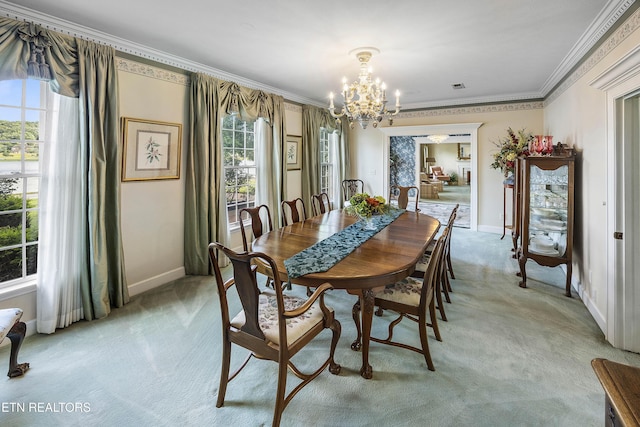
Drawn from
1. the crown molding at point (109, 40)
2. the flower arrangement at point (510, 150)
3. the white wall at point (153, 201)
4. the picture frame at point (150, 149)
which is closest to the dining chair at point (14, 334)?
the white wall at point (153, 201)

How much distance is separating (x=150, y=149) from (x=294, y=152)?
252cm

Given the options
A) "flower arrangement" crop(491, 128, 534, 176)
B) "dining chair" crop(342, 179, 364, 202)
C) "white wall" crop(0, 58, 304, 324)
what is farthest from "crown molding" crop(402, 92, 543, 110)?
"white wall" crop(0, 58, 304, 324)

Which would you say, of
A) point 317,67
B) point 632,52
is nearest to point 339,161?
point 317,67

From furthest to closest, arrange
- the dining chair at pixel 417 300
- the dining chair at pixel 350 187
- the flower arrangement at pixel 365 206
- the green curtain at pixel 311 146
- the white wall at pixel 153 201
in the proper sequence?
1. the dining chair at pixel 350 187
2. the green curtain at pixel 311 146
3. the white wall at pixel 153 201
4. the flower arrangement at pixel 365 206
5. the dining chair at pixel 417 300

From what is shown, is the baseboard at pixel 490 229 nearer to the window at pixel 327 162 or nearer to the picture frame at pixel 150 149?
the window at pixel 327 162

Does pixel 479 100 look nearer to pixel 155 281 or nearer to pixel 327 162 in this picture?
pixel 327 162

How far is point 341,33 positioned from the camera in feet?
9.14

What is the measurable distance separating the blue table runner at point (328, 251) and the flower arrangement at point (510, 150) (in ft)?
9.45

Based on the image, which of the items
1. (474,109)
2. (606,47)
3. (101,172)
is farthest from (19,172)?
(474,109)

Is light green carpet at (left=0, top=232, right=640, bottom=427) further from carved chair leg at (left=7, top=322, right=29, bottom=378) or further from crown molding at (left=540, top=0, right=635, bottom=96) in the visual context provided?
crown molding at (left=540, top=0, right=635, bottom=96)

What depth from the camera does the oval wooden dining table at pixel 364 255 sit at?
185 centimetres

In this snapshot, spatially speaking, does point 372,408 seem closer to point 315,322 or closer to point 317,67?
point 315,322

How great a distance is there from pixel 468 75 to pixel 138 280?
4831mm

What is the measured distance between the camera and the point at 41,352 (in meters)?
2.27
